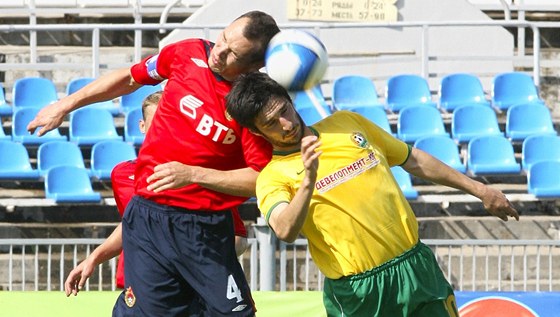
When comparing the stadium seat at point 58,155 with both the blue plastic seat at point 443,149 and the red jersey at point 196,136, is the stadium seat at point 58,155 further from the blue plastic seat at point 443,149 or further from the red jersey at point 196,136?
the red jersey at point 196,136

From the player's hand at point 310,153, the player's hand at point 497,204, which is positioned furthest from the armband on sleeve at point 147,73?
the player's hand at point 497,204

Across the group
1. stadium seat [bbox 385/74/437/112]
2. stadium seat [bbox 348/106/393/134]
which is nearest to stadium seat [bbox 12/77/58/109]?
stadium seat [bbox 348/106/393/134]

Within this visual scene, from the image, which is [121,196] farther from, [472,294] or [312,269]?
[312,269]

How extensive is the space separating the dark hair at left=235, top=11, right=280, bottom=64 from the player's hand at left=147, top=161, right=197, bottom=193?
0.54 meters

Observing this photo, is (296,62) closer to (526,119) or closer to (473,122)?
(473,122)

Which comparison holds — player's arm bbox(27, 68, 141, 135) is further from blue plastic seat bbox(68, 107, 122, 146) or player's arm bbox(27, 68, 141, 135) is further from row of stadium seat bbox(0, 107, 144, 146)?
blue plastic seat bbox(68, 107, 122, 146)

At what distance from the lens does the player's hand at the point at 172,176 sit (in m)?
4.98

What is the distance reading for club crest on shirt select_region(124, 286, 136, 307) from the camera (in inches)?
214

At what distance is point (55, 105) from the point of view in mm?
5520

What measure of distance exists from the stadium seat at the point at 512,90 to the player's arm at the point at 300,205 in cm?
822

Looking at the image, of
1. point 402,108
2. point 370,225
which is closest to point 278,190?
point 370,225

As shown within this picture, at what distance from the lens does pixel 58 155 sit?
1103 centimetres

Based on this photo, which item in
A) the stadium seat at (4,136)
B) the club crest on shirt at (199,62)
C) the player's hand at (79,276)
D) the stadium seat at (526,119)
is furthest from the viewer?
the stadium seat at (526,119)

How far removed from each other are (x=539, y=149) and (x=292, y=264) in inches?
134
